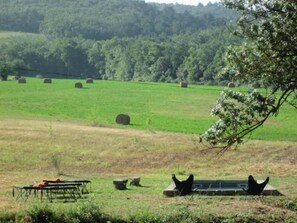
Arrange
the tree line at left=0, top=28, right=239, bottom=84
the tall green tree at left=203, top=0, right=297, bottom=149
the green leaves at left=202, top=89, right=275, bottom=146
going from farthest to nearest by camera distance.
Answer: the tree line at left=0, top=28, right=239, bottom=84, the green leaves at left=202, top=89, right=275, bottom=146, the tall green tree at left=203, top=0, right=297, bottom=149

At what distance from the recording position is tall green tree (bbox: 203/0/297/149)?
17.9m

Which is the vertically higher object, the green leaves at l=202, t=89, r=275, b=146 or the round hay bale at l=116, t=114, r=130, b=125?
the green leaves at l=202, t=89, r=275, b=146

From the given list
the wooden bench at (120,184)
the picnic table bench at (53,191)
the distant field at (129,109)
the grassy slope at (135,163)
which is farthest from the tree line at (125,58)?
the picnic table bench at (53,191)

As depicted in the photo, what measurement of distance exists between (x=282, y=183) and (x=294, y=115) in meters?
33.8

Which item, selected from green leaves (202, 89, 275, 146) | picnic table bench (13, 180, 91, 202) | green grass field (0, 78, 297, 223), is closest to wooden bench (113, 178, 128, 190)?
green grass field (0, 78, 297, 223)

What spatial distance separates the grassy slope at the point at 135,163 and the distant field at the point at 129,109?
5.80 meters

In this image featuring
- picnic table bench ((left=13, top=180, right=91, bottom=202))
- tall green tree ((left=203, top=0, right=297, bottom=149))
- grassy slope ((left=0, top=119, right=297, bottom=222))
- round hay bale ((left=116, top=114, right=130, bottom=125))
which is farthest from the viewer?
round hay bale ((left=116, top=114, right=130, bottom=125))

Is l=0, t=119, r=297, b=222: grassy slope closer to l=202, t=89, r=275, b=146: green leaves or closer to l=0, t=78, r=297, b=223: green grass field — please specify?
l=0, t=78, r=297, b=223: green grass field

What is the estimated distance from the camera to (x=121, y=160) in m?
33.6

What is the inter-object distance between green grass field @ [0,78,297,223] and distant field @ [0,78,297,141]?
0.11 metres

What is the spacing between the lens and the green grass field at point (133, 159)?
17.9 meters

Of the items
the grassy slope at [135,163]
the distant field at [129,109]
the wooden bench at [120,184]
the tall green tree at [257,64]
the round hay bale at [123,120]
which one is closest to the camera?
the tall green tree at [257,64]

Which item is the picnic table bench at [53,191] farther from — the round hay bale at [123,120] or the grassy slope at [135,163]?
the round hay bale at [123,120]

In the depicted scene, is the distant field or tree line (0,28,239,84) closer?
the distant field
